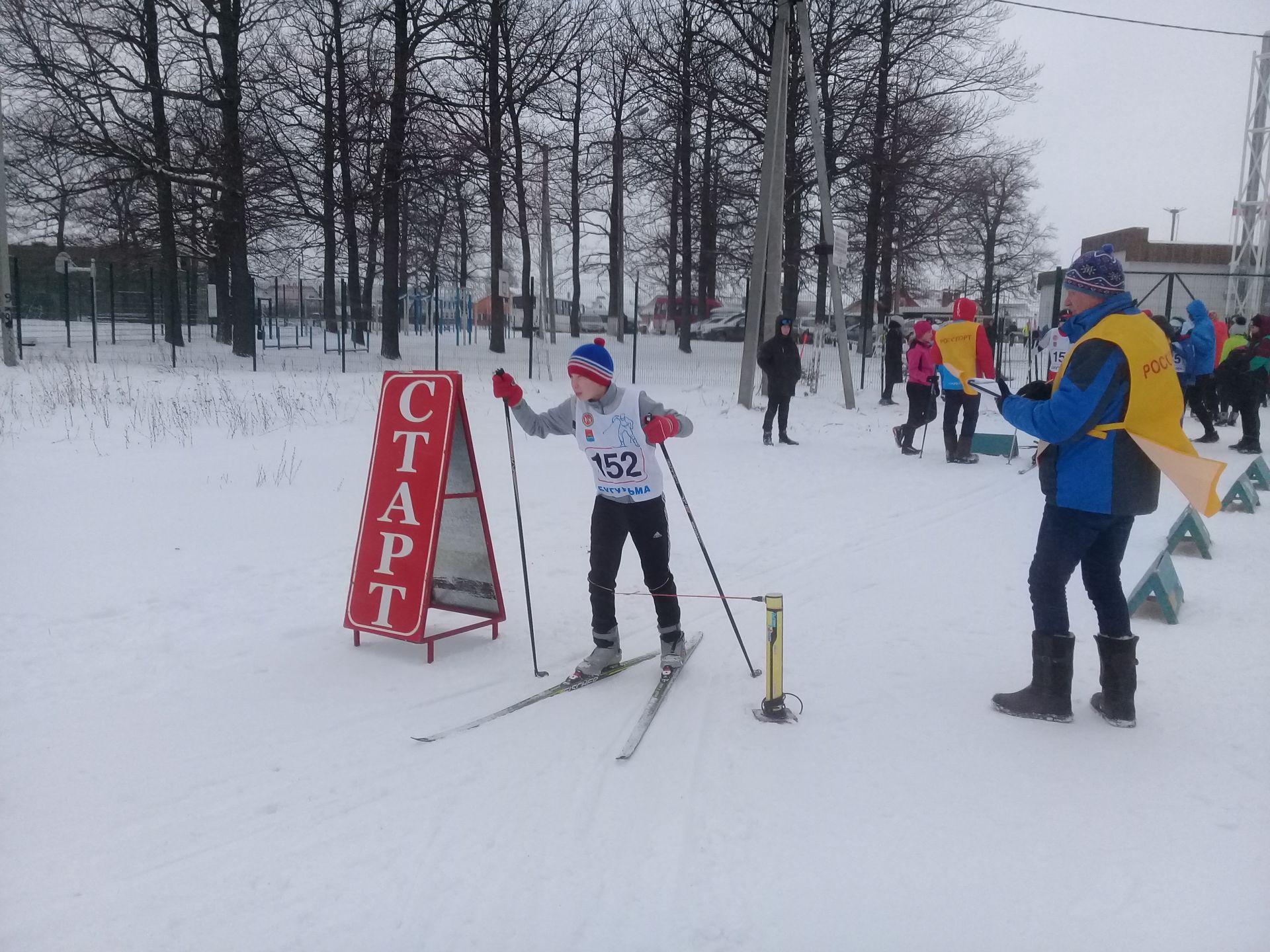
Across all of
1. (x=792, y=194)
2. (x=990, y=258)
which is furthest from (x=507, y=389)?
(x=990, y=258)

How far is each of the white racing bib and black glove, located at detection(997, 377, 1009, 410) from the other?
5.27ft

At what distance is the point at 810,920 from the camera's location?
2.87 metres

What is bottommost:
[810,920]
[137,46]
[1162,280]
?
[810,920]

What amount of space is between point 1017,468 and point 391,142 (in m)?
16.1

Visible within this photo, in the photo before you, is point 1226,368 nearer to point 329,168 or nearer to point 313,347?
point 329,168

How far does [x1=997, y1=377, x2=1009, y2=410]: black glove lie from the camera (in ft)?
13.6

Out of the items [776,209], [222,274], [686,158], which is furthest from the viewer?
[686,158]

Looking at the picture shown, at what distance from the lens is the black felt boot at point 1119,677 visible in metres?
4.17

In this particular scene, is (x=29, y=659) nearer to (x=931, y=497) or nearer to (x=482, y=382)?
(x=931, y=497)

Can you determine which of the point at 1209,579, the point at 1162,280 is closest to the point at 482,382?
the point at 1162,280

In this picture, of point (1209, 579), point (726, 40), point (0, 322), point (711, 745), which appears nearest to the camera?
point (711, 745)

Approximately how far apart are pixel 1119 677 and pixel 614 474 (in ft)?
8.09

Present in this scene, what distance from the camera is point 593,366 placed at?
4578 mm

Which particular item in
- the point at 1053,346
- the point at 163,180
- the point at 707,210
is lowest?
the point at 1053,346
